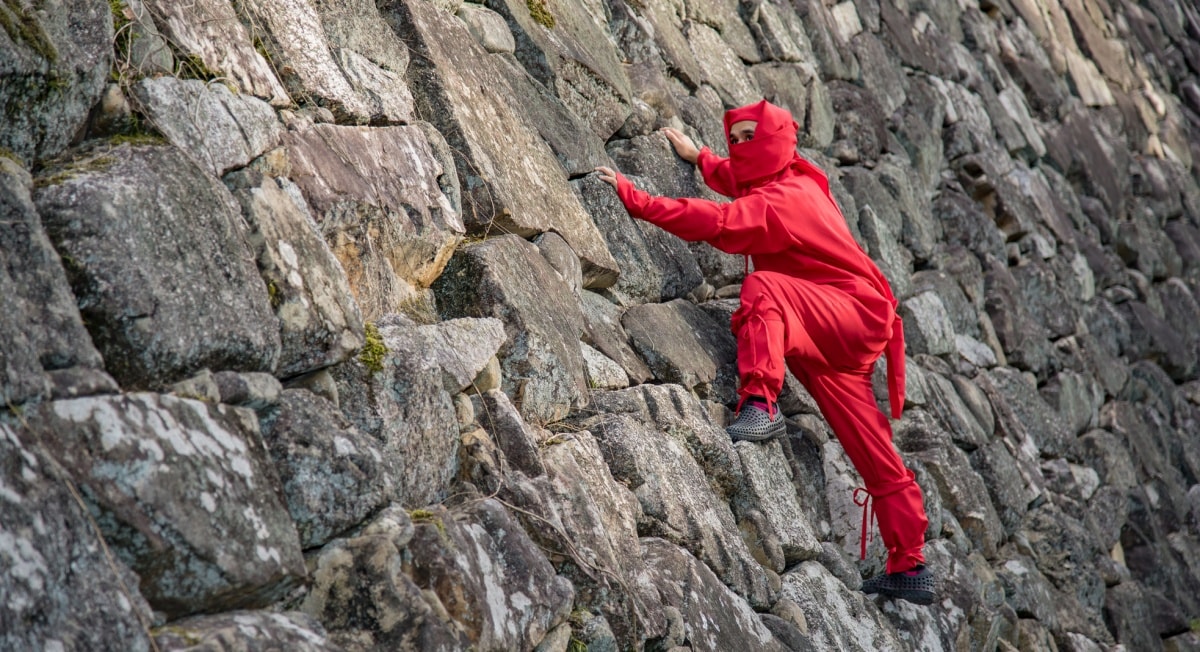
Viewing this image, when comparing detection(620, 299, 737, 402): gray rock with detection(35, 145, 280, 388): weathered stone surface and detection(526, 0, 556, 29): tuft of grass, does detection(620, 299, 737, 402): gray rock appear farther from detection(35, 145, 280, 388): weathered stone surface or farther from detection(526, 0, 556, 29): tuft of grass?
detection(35, 145, 280, 388): weathered stone surface

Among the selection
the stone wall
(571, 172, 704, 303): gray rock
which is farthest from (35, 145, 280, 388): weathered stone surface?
(571, 172, 704, 303): gray rock

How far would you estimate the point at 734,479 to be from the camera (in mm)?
4148

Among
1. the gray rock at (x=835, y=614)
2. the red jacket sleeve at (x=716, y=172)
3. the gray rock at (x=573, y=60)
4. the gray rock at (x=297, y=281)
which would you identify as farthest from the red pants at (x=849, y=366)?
the gray rock at (x=297, y=281)

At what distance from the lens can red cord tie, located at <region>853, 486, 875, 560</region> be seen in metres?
4.86

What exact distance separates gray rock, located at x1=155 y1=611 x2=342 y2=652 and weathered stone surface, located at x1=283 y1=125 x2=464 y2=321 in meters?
0.99

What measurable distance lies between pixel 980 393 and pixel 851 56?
2358 mm

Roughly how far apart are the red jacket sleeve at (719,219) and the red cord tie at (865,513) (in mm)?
1121

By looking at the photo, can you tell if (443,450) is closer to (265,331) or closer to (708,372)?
(265,331)

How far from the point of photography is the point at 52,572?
6.20ft

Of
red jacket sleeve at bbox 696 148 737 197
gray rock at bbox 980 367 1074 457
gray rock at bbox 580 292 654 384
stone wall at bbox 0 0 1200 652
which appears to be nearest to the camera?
stone wall at bbox 0 0 1200 652

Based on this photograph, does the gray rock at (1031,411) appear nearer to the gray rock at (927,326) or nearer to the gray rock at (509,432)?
the gray rock at (927,326)

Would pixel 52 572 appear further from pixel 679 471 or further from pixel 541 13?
pixel 541 13

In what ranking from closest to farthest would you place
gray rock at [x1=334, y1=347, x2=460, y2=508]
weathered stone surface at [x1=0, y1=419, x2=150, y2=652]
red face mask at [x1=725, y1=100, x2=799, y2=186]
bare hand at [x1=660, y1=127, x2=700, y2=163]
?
weathered stone surface at [x1=0, y1=419, x2=150, y2=652] < gray rock at [x1=334, y1=347, x2=460, y2=508] < red face mask at [x1=725, y1=100, x2=799, y2=186] < bare hand at [x1=660, y1=127, x2=700, y2=163]

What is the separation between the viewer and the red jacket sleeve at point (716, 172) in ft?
16.8
